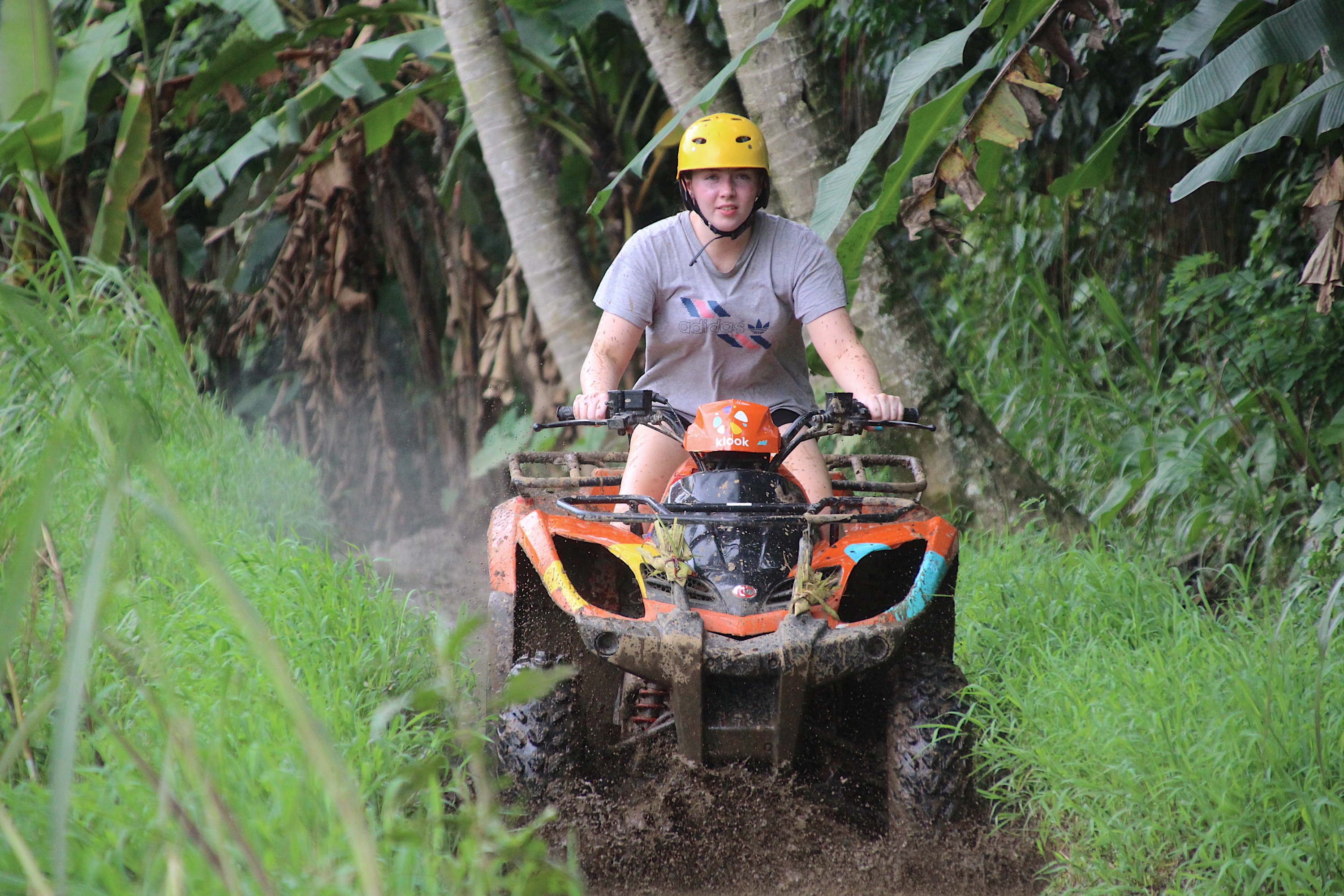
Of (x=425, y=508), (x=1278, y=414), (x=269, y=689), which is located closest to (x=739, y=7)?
(x=1278, y=414)

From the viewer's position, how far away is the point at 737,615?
315 centimetres

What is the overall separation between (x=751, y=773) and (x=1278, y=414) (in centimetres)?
330

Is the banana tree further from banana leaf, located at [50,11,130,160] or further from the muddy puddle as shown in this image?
banana leaf, located at [50,11,130,160]

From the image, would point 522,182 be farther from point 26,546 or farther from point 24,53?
point 26,546

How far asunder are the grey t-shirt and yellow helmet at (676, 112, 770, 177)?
8.7 inches

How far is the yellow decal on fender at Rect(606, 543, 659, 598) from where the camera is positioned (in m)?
3.29

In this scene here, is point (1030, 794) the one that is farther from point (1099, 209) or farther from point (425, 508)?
point (425, 508)

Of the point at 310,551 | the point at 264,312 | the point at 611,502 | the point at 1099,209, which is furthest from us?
the point at 264,312

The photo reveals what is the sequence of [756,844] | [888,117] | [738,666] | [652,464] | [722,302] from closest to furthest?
[738,666], [756,844], [652,464], [722,302], [888,117]

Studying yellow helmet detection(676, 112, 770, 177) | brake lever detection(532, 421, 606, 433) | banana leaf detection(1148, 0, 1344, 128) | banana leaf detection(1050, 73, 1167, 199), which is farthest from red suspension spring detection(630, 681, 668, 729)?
banana leaf detection(1050, 73, 1167, 199)

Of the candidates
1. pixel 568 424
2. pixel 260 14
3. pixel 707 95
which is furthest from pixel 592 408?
pixel 260 14

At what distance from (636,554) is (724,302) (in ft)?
3.39

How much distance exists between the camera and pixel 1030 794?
3562mm

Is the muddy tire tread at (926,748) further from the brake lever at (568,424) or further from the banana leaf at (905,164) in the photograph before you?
the banana leaf at (905,164)
